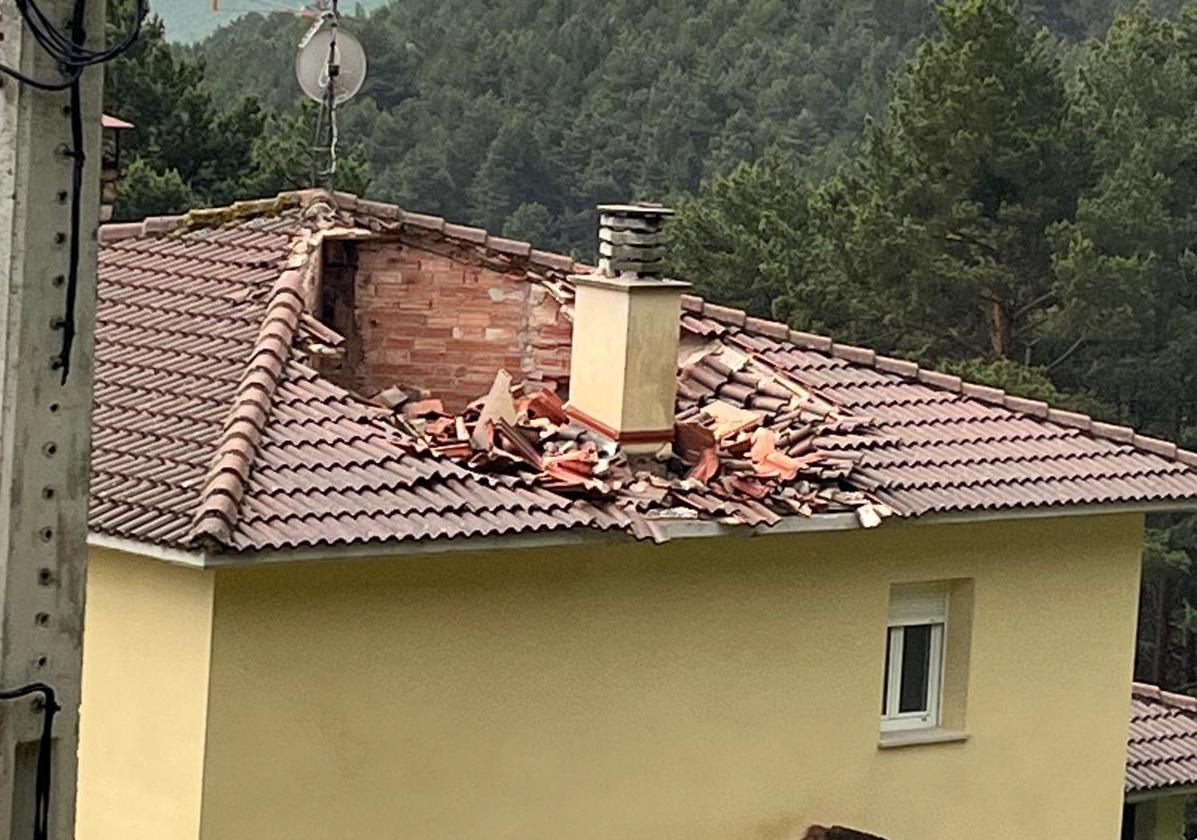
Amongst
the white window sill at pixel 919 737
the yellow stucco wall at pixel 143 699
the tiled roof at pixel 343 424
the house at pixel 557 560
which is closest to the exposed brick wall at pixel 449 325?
the house at pixel 557 560

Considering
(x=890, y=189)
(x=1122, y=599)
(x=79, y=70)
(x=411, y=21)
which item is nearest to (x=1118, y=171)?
(x=890, y=189)

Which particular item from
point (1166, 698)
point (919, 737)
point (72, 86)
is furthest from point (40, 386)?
point (1166, 698)

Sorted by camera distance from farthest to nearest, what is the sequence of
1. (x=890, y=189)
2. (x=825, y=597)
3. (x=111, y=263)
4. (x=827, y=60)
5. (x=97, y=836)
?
(x=827, y=60) → (x=890, y=189) → (x=111, y=263) → (x=825, y=597) → (x=97, y=836)

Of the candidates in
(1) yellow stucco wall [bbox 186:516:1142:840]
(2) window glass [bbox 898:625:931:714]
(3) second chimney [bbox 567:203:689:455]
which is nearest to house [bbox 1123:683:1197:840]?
(1) yellow stucco wall [bbox 186:516:1142:840]

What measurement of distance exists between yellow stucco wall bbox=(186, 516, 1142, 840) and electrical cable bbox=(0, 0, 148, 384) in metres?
4.32

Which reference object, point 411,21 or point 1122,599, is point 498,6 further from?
point 1122,599

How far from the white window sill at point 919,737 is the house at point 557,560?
3 centimetres

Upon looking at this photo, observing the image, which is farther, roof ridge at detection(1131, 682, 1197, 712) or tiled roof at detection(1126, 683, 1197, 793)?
roof ridge at detection(1131, 682, 1197, 712)

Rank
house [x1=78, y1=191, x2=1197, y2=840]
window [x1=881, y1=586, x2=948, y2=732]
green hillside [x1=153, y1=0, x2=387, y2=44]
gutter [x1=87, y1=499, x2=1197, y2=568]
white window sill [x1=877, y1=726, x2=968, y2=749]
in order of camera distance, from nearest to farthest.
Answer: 1. gutter [x1=87, y1=499, x2=1197, y2=568]
2. house [x1=78, y1=191, x2=1197, y2=840]
3. green hillside [x1=153, y1=0, x2=387, y2=44]
4. white window sill [x1=877, y1=726, x2=968, y2=749]
5. window [x1=881, y1=586, x2=948, y2=732]

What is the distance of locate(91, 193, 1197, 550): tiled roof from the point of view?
10.9 meters

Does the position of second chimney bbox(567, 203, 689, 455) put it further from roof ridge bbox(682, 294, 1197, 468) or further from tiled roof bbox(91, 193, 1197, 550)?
roof ridge bbox(682, 294, 1197, 468)

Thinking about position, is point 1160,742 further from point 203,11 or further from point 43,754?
point 203,11

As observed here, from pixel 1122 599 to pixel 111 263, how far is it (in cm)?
612

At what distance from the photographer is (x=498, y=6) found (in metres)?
85.8
